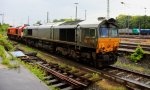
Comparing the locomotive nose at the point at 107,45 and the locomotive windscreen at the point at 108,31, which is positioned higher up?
the locomotive windscreen at the point at 108,31

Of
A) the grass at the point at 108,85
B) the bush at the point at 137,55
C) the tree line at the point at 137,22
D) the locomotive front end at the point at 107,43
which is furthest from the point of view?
the tree line at the point at 137,22

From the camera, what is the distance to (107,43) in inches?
653

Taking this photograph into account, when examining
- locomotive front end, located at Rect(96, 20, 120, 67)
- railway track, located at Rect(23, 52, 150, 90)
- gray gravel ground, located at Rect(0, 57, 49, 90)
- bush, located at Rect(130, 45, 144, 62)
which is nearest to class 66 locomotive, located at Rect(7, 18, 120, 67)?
locomotive front end, located at Rect(96, 20, 120, 67)

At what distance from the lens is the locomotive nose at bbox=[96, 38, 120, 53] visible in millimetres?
16078

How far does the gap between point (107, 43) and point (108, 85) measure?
4509 millimetres

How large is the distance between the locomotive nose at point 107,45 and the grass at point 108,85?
313 cm

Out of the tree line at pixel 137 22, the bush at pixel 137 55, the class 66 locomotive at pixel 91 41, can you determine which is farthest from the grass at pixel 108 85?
the tree line at pixel 137 22

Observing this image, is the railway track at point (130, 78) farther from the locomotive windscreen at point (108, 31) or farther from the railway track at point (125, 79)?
the locomotive windscreen at point (108, 31)

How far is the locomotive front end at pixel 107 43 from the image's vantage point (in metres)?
16.2

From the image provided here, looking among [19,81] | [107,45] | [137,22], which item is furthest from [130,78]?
[137,22]

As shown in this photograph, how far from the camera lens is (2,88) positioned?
738 centimetres

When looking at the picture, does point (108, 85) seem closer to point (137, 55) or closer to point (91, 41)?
point (91, 41)

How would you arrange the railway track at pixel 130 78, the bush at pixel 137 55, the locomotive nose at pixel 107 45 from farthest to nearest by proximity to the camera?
the bush at pixel 137 55 → the locomotive nose at pixel 107 45 → the railway track at pixel 130 78

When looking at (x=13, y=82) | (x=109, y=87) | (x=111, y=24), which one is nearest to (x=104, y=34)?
(x=111, y=24)
